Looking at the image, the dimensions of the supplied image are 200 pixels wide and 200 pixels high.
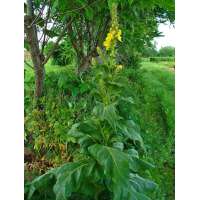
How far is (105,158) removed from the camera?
5.56 ft

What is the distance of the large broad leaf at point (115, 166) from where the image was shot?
5.43ft

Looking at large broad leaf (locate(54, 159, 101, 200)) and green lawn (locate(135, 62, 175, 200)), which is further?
green lawn (locate(135, 62, 175, 200))

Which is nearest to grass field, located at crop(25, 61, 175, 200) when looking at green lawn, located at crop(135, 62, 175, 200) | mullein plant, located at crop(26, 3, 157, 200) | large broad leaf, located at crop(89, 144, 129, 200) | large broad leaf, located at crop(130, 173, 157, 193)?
green lawn, located at crop(135, 62, 175, 200)

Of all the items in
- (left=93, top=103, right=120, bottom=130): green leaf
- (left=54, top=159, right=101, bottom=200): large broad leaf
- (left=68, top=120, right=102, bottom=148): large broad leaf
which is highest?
(left=93, top=103, right=120, bottom=130): green leaf

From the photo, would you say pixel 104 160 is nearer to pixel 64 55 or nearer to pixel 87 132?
pixel 87 132

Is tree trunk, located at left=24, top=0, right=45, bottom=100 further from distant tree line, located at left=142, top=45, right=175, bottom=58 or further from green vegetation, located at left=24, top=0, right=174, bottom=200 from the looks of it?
distant tree line, located at left=142, top=45, right=175, bottom=58

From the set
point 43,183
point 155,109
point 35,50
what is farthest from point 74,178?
point 155,109

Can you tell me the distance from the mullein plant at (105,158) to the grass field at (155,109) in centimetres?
45

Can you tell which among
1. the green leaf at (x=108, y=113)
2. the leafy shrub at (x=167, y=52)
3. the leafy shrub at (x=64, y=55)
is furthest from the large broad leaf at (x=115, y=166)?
the leafy shrub at (x=64, y=55)

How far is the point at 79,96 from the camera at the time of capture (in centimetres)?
273

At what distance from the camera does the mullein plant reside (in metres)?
1.70

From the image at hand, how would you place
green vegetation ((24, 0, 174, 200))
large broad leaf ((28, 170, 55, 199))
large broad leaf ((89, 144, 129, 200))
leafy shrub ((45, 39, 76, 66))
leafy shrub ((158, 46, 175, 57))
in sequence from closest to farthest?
large broad leaf ((89, 144, 129, 200)) < green vegetation ((24, 0, 174, 200)) < large broad leaf ((28, 170, 55, 199)) < leafy shrub ((158, 46, 175, 57)) < leafy shrub ((45, 39, 76, 66))
